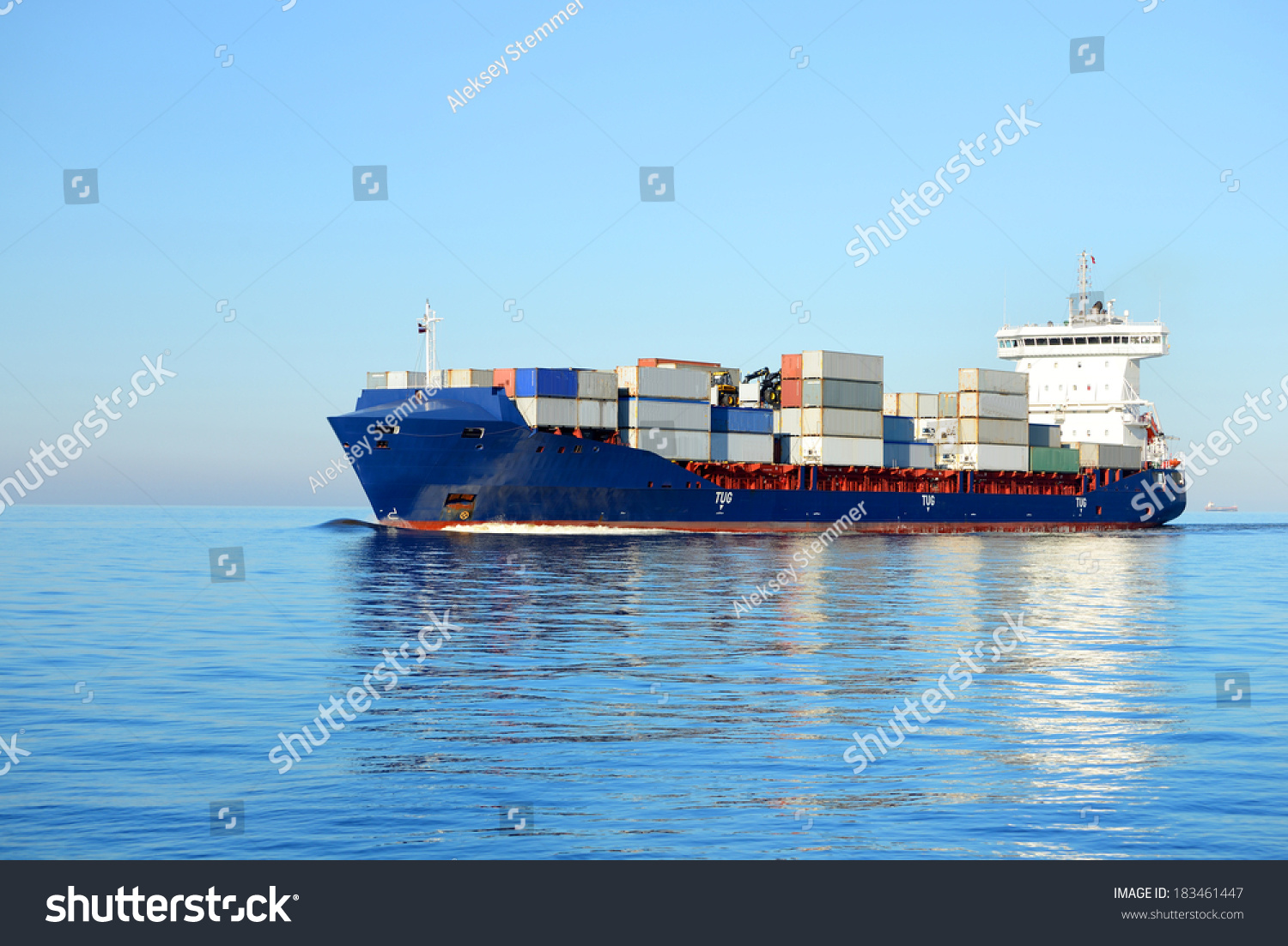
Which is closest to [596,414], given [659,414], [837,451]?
[659,414]

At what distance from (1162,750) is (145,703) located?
16569 millimetres

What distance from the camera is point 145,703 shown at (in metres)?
19.7

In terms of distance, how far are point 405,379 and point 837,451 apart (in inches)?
1199

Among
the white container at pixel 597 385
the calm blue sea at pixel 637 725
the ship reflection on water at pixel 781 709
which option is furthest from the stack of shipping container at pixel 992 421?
the calm blue sea at pixel 637 725

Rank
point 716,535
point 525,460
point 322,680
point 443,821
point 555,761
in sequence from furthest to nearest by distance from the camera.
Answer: point 716,535 < point 525,460 < point 322,680 < point 555,761 < point 443,821

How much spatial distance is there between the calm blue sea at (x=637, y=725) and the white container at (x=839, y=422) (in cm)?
3931

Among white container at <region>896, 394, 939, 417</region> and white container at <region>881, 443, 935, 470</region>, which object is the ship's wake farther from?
white container at <region>896, 394, 939, 417</region>

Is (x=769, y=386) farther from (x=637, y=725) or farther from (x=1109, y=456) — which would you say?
(x=637, y=725)

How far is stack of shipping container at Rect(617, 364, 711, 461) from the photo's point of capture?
72875 mm

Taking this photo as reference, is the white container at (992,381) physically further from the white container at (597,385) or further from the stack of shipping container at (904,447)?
the white container at (597,385)

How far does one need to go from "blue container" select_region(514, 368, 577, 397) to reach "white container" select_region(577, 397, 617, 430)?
0.61m
